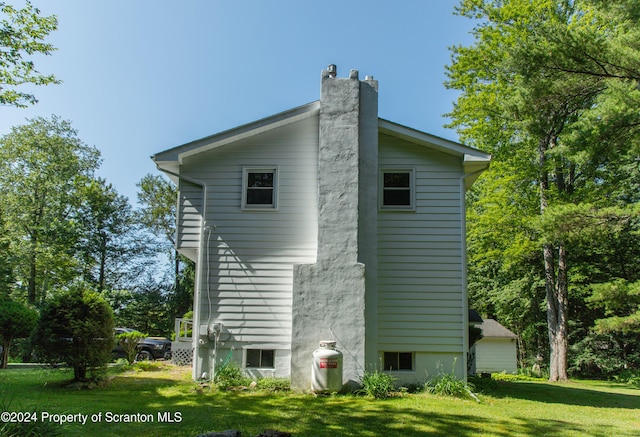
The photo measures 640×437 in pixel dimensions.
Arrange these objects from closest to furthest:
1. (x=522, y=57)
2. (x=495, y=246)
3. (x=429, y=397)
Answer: (x=429, y=397) < (x=522, y=57) < (x=495, y=246)

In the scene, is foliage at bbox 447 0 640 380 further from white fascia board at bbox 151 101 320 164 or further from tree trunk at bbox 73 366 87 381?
tree trunk at bbox 73 366 87 381

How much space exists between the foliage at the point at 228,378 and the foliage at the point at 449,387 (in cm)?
378

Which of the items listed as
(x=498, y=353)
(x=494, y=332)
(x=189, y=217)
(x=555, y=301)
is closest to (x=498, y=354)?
(x=498, y=353)

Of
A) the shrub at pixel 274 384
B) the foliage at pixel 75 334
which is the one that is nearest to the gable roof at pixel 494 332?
Answer: the shrub at pixel 274 384

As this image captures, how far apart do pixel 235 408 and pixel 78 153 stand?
94.0 feet

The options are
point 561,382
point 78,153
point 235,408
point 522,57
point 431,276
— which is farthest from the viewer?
point 78,153

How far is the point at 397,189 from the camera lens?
1087cm

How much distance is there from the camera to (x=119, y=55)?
12.9 m

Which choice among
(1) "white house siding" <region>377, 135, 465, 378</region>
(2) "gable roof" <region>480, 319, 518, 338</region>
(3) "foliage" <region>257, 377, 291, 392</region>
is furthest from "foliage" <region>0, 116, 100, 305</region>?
(2) "gable roof" <region>480, 319, 518, 338</region>

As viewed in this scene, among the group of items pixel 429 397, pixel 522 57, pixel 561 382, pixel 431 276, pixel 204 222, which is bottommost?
pixel 561 382

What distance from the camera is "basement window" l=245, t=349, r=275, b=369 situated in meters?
10.2

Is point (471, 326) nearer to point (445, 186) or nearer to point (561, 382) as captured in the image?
point (445, 186)

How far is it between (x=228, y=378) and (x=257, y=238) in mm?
3000

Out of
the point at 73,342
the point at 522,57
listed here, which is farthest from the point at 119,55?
the point at 522,57
